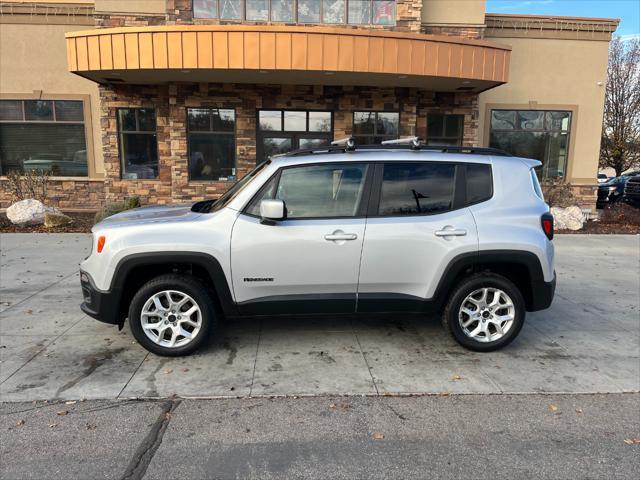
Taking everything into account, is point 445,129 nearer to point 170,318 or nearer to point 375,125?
point 375,125

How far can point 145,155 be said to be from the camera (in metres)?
13.5

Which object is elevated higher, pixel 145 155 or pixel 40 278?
pixel 145 155

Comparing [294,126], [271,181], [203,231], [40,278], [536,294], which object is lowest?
[40,278]

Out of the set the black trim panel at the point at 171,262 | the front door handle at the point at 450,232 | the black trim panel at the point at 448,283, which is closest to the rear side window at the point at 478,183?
the front door handle at the point at 450,232

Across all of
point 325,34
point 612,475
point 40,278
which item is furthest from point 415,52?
point 612,475

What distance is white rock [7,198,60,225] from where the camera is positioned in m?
11.4

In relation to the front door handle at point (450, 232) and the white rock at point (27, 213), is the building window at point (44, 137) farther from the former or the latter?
the front door handle at point (450, 232)

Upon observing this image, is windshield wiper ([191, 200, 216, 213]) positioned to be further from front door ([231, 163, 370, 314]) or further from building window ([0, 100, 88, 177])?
building window ([0, 100, 88, 177])

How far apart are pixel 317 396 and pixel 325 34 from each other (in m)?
8.68

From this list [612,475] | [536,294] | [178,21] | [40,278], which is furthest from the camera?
[178,21]

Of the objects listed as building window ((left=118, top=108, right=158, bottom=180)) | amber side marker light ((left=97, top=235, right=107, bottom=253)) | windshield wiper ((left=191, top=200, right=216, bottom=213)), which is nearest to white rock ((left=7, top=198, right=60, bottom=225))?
building window ((left=118, top=108, right=158, bottom=180))

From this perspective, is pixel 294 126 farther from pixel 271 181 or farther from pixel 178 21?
pixel 271 181

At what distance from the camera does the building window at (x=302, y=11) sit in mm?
12297

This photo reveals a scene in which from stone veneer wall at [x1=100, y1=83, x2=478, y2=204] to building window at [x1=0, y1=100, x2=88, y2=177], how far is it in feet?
4.79
